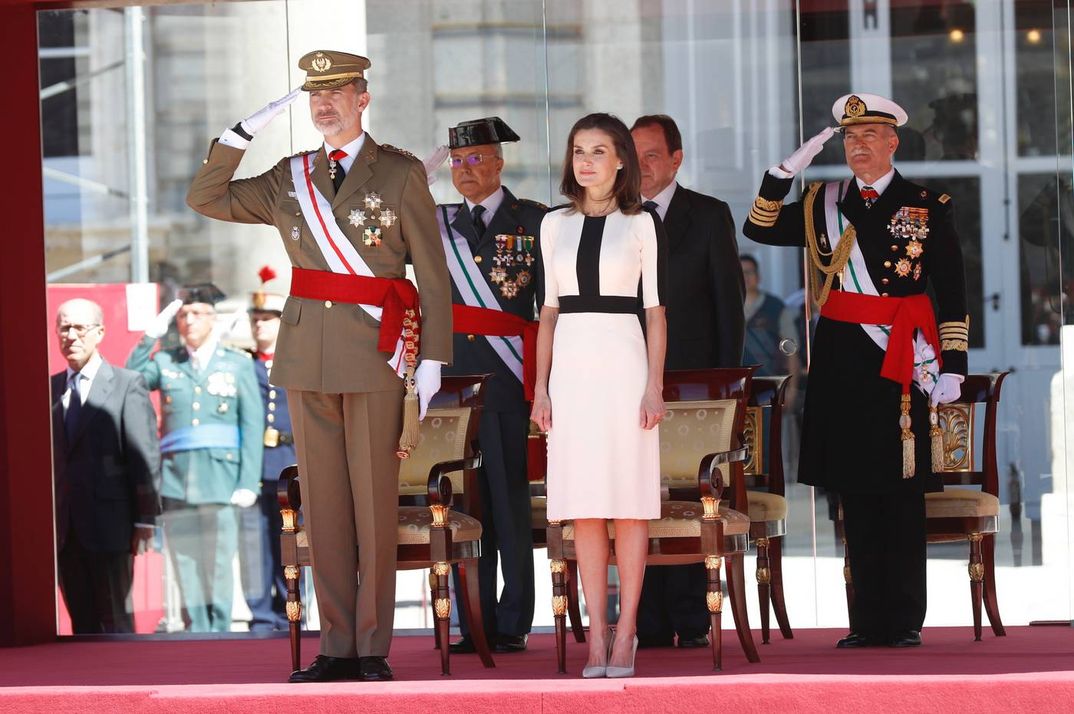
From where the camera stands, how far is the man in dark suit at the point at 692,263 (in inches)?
224

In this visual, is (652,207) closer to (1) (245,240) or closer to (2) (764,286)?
(2) (764,286)

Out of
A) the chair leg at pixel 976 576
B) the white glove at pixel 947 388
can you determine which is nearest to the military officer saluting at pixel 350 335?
the white glove at pixel 947 388

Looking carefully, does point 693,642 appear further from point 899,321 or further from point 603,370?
point 603,370

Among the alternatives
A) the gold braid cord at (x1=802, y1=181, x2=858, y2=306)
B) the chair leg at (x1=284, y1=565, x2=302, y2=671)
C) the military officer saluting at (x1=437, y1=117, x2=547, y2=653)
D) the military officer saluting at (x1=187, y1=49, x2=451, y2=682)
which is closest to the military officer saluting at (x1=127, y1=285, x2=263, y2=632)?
the military officer saluting at (x1=437, y1=117, x2=547, y2=653)

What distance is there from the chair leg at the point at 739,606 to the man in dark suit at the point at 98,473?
2684mm

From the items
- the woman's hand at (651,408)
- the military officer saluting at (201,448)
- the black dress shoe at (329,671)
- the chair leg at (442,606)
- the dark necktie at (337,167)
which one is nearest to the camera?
the woman's hand at (651,408)

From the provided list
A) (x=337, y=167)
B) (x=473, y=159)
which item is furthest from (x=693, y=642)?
(x=337, y=167)

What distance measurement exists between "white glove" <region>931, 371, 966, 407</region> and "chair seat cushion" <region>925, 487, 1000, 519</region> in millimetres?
394

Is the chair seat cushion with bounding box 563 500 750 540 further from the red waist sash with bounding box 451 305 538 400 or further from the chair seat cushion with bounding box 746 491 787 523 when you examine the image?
the red waist sash with bounding box 451 305 538 400

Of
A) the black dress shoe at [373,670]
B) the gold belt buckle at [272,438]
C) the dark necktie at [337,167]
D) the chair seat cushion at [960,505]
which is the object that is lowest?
the black dress shoe at [373,670]

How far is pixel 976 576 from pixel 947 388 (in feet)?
2.35

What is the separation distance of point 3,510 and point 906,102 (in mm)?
3627

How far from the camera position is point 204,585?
6.91 meters

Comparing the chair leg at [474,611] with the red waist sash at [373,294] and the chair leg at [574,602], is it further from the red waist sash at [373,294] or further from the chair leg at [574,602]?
the red waist sash at [373,294]
